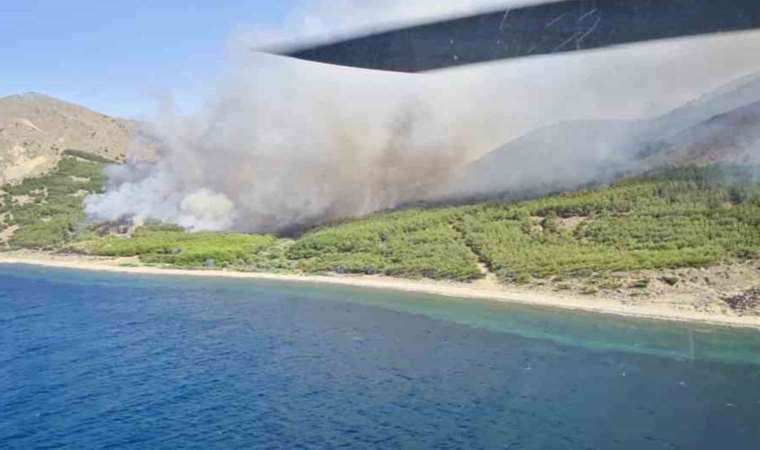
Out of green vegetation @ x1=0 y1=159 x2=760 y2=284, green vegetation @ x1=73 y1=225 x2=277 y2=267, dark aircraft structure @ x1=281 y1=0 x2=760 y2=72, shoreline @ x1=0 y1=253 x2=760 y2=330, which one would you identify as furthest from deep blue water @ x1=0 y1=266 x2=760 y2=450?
green vegetation @ x1=73 y1=225 x2=277 y2=267

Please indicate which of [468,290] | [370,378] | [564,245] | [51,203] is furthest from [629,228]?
[51,203]

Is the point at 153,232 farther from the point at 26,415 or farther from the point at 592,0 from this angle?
the point at 592,0

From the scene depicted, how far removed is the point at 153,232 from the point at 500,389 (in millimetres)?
57167

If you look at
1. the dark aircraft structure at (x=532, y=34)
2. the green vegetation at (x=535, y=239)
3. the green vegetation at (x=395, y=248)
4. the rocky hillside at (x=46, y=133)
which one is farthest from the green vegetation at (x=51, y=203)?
the dark aircraft structure at (x=532, y=34)

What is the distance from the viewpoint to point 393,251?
174 feet

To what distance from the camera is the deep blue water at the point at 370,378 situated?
64.6ft

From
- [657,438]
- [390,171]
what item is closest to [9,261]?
[390,171]

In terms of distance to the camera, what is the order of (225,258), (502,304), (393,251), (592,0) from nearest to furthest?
1. (592,0)
2. (502,304)
3. (393,251)
4. (225,258)

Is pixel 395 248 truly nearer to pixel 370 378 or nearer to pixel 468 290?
pixel 468 290

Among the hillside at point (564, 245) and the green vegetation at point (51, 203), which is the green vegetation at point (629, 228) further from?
the green vegetation at point (51, 203)

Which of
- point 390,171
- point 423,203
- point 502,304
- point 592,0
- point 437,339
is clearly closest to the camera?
point 592,0

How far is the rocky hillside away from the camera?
348 feet

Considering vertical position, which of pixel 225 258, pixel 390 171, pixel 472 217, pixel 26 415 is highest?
pixel 390 171

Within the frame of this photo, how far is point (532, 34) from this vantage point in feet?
21.4
